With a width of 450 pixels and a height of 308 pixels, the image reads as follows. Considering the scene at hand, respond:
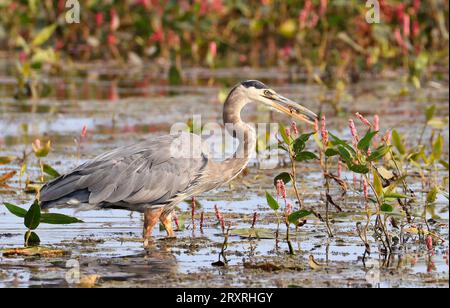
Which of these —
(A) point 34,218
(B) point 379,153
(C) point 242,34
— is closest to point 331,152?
(B) point 379,153

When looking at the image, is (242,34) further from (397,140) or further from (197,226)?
(197,226)

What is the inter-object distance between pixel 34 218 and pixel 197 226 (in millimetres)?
1431

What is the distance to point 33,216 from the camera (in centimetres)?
702

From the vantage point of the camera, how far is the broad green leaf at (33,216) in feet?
23.0

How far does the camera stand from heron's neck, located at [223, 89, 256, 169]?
319 inches

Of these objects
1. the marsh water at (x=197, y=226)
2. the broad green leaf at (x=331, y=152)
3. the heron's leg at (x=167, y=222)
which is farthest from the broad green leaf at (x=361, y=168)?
the heron's leg at (x=167, y=222)

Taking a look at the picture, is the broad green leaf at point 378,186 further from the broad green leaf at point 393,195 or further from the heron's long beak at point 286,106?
the heron's long beak at point 286,106

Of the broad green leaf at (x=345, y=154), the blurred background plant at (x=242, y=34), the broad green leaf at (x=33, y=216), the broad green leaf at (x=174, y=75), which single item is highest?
the blurred background plant at (x=242, y=34)

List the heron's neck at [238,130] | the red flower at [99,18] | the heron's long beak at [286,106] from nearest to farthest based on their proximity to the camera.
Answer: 1. the heron's neck at [238,130]
2. the heron's long beak at [286,106]
3. the red flower at [99,18]

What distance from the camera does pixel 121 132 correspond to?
1223 cm

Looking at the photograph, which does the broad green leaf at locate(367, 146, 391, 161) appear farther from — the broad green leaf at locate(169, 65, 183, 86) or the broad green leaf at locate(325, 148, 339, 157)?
the broad green leaf at locate(169, 65, 183, 86)

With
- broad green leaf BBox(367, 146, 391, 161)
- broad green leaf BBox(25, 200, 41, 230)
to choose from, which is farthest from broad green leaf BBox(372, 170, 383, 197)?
broad green leaf BBox(25, 200, 41, 230)

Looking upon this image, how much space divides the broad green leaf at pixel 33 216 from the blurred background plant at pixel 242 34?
28.4 ft

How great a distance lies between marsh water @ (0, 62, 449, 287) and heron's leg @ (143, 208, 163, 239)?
10 centimetres
